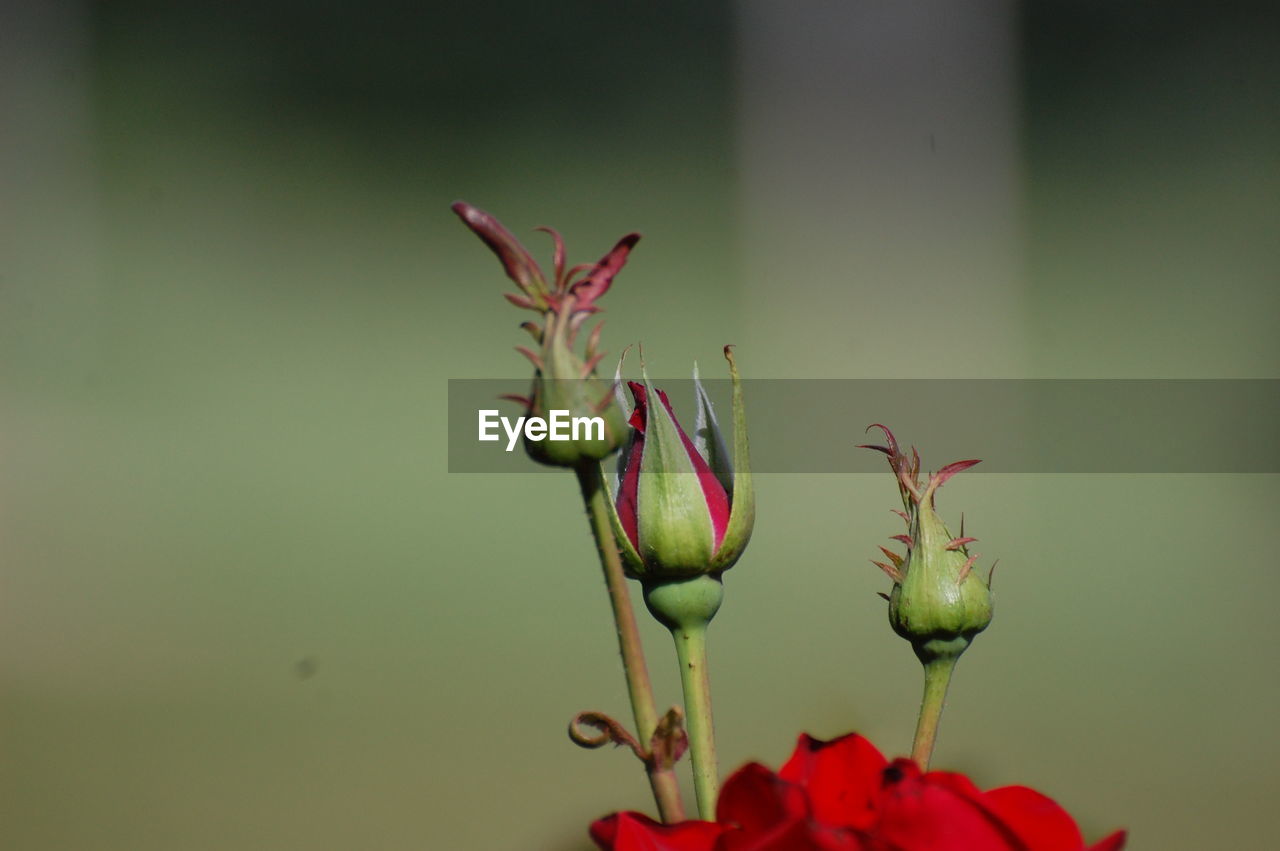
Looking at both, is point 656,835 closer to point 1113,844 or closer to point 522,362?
point 1113,844

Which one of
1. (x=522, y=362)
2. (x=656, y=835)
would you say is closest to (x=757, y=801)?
(x=656, y=835)

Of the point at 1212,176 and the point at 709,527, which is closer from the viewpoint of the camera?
the point at 709,527

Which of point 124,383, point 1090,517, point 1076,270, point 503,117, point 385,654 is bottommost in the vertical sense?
point 385,654

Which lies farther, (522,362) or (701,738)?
(522,362)

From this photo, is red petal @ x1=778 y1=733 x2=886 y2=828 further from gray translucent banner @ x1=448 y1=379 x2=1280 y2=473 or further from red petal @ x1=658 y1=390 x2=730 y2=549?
gray translucent banner @ x1=448 y1=379 x2=1280 y2=473

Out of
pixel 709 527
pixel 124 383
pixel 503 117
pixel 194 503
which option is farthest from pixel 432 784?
pixel 709 527

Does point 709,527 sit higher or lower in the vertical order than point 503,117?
lower

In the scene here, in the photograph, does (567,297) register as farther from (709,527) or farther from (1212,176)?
(1212,176)
